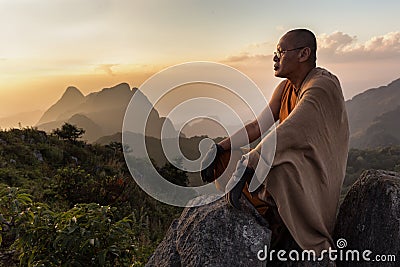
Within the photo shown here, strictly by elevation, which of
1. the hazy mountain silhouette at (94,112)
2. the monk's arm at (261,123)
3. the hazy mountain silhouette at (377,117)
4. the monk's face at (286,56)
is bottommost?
the hazy mountain silhouette at (377,117)

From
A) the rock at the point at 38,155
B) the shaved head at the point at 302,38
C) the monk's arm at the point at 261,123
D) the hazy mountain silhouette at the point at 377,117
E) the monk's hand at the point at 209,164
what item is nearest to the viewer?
the shaved head at the point at 302,38

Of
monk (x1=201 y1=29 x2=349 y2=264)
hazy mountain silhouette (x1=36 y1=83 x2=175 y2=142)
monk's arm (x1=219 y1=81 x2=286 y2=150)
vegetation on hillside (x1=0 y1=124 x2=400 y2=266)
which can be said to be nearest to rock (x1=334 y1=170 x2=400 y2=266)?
monk (x1=201 y1=29 x2=349 y2=264)

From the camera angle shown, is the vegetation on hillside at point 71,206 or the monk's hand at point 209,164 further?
the vegetation on hillside at point 71,206

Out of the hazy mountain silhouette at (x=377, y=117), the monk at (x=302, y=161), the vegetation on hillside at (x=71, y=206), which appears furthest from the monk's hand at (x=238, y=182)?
the hazy mountain silhouette at (x=377, y=117)

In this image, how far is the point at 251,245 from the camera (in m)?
3.25

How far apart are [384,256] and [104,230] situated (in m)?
2.25

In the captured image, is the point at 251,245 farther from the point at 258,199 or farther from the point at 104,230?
the point at 104,230

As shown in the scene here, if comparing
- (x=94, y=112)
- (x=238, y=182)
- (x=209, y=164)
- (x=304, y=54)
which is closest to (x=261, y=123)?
(x=209, y=164)

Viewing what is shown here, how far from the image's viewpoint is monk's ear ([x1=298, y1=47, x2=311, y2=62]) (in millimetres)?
3525

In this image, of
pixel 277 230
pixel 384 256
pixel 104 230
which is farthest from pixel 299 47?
pixel 104 230

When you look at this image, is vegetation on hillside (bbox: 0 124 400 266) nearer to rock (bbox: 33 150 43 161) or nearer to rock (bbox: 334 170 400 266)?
rock (bbox: 33 150 43 161)

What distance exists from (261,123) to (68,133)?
1190cm

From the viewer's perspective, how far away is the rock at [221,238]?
10.6ft

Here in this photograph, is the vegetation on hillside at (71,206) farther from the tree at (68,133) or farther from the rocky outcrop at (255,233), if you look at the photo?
the rocky outcrop at (255,233)
